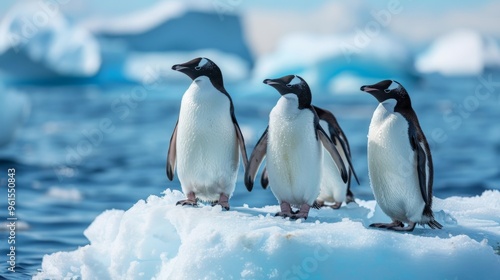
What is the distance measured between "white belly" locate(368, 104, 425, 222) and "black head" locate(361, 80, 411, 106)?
0.05 metres

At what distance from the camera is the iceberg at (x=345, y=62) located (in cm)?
1850

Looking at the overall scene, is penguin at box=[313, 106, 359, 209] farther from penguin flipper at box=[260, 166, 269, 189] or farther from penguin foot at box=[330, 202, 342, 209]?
penguin flipper at box=[260, 166, 269, 189]

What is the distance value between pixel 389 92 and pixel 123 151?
13193mm

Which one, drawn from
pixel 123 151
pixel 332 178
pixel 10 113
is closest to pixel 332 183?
pixel 332 178

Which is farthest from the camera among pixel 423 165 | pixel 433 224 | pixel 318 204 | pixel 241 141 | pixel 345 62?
pixel 345 62

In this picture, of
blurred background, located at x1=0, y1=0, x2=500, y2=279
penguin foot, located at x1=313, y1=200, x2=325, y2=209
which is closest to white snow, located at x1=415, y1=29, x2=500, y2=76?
blurred background, located at x1=0, y1=0, x2=500, y2=279

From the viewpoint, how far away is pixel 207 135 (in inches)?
143

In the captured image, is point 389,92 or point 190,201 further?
point 190,201

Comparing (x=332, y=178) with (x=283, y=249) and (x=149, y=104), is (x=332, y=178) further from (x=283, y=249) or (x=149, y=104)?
(x=149, y=104)

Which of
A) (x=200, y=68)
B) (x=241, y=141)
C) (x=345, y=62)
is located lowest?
(x=241, y=141)

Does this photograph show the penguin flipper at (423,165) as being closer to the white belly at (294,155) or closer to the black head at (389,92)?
the black head at (389,92)

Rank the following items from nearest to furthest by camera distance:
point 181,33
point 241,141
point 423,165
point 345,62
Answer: point 423,165 → point 241,141 → point 345,62 → point 181,33

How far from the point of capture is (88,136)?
19.8 m

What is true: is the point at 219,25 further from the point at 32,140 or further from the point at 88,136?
the point at 32,140
